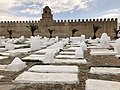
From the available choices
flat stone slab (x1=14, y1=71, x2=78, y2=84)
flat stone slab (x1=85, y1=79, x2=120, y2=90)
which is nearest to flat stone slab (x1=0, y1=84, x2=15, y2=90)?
flat stone slab (x1=14, y1=71, x2=78, y2=84)

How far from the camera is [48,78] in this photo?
11.1 ft

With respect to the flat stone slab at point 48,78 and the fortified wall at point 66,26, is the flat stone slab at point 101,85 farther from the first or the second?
the fortified wall at point 66,26

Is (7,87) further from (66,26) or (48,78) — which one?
(66,26)

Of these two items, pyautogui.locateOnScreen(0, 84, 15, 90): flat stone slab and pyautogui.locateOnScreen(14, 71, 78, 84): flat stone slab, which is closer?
pyautogui.locateOnScreen(0, 84, 15, 90): flat stone slab

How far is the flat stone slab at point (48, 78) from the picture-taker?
320 centimetres

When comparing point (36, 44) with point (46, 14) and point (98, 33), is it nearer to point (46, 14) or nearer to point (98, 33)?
point (98, 33)

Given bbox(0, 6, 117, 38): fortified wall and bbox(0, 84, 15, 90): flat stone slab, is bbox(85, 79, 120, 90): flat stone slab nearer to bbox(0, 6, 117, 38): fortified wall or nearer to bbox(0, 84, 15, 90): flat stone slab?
bbox(0, 84, 15, 90): flat stone slab

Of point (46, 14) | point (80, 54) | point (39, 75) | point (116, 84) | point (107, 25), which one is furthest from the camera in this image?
point (46, 14)

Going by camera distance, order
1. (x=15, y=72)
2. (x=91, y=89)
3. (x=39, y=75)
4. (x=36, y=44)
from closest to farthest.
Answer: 1. (x=91, y=89)
2. (x=39, y=75)
3. (x=15, y=72)
4. (x=36, y=44)

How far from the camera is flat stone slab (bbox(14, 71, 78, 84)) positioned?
3.20 metres

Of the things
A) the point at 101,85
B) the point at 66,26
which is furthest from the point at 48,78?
the point at 66,26

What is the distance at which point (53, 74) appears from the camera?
3627 mm

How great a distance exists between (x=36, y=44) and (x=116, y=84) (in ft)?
18.3

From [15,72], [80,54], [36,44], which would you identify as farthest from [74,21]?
[15,72]
